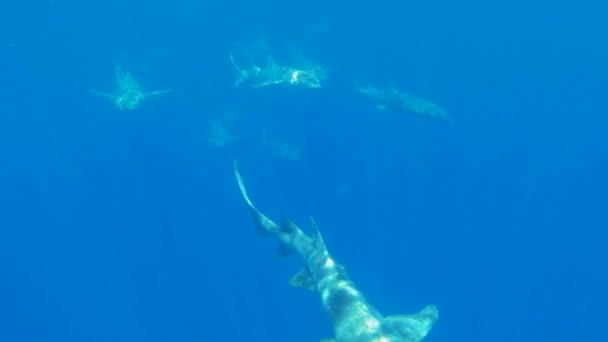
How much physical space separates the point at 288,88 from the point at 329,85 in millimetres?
1591

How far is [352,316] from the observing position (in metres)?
13.5

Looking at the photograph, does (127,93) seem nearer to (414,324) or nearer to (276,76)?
(276,76)

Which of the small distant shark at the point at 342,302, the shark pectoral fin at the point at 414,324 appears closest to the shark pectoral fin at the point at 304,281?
the small distant shark at the point at 342,302

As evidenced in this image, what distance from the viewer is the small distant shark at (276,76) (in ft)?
75.6

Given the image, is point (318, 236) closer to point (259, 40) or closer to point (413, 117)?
point (413, 117)

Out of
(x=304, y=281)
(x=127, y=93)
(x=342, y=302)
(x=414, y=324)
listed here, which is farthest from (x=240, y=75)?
(x=414, y=324)

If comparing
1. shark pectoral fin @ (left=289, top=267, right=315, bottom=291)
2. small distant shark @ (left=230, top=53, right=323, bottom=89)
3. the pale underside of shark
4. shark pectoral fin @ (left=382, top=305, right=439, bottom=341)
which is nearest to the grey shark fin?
shark pectoral fin @ (left=289, top=267, right=315, bottom=291)

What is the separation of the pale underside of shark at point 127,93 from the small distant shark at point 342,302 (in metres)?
9.98

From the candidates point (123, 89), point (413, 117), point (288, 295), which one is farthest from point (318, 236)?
point (123, 89)

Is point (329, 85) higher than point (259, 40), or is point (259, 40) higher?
point (259, 40)

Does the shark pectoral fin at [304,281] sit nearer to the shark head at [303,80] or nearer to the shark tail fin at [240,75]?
the shark head at [303,80]

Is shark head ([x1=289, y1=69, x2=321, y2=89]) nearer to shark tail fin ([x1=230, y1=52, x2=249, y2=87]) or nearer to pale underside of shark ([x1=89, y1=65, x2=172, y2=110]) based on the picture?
shark tail fin ([x1=230, y1=52, x2=249, y2=87])

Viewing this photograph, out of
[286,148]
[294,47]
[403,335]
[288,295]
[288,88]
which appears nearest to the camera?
[403,335]

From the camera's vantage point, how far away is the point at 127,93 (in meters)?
24.1
